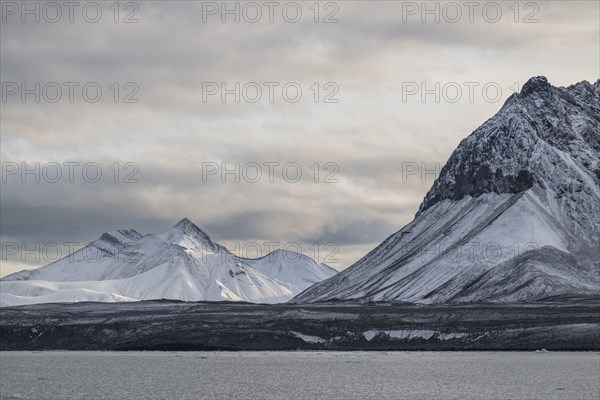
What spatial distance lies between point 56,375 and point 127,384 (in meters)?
24.4

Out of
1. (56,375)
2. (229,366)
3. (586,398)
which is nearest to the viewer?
(586,398)

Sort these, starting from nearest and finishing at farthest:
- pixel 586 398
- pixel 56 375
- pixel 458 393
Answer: pixel 586 398 < pixel 458 393 < pixel 56 375

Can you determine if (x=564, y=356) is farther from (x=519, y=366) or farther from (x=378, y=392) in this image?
(x=378, y=392)

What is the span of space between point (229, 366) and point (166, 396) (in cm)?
5525

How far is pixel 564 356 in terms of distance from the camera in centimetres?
19412

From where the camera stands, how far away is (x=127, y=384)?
15088cm

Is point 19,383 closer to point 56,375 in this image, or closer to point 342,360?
point 56,375

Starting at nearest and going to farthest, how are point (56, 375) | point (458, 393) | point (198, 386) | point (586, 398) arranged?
point (586, 398)
point (458, 393)
point (198, 386)
point (56, 375)

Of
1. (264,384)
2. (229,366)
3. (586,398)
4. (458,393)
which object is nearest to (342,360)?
(229,366)

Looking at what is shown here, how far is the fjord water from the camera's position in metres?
132

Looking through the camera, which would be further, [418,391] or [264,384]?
[264,384]

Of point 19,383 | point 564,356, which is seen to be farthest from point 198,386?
point 564,356

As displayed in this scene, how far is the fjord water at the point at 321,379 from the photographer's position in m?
132

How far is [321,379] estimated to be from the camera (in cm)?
15412
